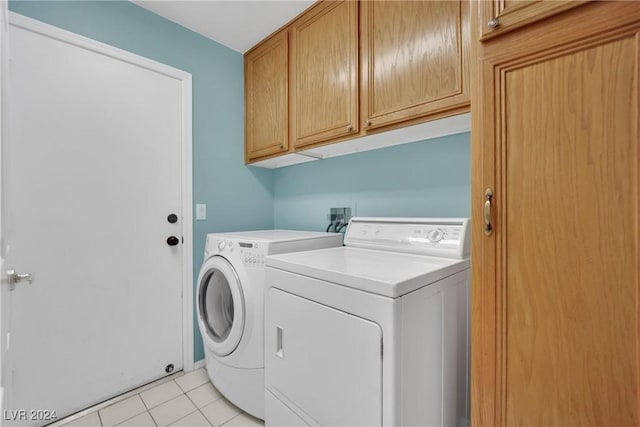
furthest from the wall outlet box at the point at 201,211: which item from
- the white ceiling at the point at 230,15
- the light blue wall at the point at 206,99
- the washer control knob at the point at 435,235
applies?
the washer control knob at the point at 435,235

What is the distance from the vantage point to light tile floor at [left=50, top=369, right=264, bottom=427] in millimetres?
1494

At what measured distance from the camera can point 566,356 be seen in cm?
73

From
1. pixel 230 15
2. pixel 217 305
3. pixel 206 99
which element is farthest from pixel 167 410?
pixel 230 15

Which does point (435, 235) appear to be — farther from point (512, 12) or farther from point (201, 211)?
point (201, 211)

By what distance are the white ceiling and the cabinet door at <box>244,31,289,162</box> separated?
0.35ft

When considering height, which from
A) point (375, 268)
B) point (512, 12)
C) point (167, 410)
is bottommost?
point (167, 410)

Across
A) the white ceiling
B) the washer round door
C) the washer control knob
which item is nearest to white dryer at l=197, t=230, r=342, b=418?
the washer round door

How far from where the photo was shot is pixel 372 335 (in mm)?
861

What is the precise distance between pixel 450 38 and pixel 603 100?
0.69 meters

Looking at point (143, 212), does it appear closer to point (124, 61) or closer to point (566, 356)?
point (124, 61)

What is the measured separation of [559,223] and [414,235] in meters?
0.65

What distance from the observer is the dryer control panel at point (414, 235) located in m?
1.21

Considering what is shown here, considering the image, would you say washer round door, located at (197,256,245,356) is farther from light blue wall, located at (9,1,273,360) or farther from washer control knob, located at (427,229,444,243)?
washer control knob, located at (427,229,444,243)

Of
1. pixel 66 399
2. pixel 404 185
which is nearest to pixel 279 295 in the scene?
pixel 404 185
